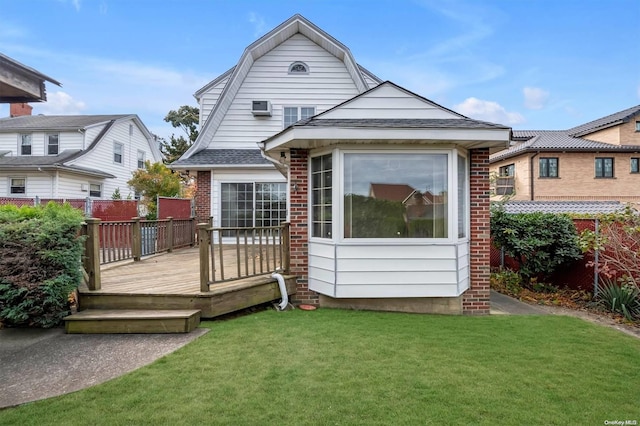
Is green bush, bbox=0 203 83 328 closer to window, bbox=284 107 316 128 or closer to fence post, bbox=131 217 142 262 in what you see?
fence post, bbox=131 217 142 262

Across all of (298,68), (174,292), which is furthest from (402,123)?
(298,68)

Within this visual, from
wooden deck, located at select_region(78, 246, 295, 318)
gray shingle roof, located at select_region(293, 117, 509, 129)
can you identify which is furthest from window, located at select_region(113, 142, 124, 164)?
gray shingle roof, located at select_region(293, 117, 509, 129)

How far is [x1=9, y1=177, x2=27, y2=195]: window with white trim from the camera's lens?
17.2 metres

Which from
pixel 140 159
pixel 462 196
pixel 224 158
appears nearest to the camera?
pixel 462 196

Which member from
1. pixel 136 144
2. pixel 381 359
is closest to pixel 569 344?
pixel 381 359

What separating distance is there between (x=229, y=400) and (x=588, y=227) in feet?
23.0

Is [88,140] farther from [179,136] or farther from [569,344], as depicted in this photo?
[569,344]

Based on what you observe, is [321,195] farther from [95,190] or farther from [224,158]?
[95,190]

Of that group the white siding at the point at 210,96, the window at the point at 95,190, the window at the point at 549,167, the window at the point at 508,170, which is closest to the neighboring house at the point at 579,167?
the window at the point at 549,167

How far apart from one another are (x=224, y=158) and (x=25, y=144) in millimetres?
14369

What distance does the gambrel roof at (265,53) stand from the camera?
430 inches

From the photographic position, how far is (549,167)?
2161 centimetres

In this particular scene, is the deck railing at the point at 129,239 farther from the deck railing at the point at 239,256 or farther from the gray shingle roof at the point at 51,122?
the gray shingle roof at the point at 51,122

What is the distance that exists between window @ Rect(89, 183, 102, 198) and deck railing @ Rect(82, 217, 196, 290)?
36.5 feet
